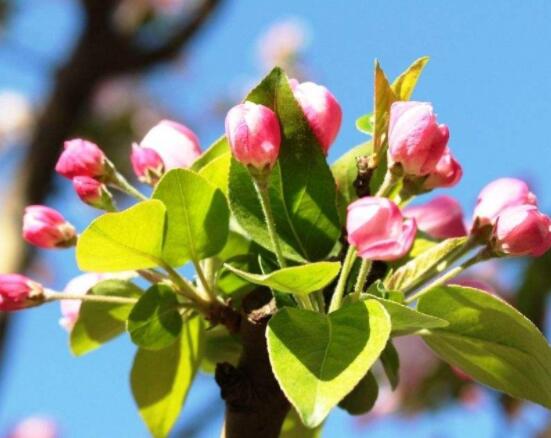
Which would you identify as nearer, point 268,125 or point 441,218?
point 268,125

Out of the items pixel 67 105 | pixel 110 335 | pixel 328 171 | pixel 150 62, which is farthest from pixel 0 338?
pixel 328 171

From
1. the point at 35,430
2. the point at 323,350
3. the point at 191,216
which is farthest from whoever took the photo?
the point at 35,430

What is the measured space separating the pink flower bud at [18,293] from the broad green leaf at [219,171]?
0.13 m

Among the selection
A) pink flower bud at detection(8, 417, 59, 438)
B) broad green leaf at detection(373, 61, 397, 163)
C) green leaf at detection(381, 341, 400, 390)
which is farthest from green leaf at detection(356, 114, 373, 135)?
pink flower bud at detection(8, 417, 59, 438)

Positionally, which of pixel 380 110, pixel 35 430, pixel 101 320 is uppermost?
pixel 380 110

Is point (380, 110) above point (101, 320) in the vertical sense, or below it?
above

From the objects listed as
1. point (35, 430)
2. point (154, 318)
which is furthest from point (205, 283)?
point (35, 430)

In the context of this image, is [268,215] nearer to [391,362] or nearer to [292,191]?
[292,191]

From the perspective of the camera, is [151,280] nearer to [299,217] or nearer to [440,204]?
[299,217]

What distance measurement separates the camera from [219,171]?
639 mm

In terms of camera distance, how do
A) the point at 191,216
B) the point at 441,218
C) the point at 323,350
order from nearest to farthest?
the point at 323,350
the point at 191,216
the point at 441,218

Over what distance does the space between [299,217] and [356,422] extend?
93.0 inches

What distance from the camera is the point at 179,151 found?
2.28 ft

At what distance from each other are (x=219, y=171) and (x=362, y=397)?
0.19m
